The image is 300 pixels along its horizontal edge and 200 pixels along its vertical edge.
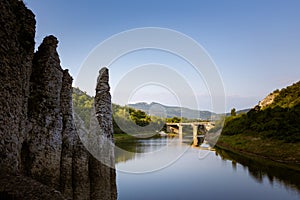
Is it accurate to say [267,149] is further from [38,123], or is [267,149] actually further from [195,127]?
[38,123]

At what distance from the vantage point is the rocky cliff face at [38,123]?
5707 mm

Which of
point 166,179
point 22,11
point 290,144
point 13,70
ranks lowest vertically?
point 166,179

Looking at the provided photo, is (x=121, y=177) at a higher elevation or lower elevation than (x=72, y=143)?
lower

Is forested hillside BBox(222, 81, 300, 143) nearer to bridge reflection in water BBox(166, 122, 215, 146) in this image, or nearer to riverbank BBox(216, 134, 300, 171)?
riverbank BBox(216, 134, 300, 171)

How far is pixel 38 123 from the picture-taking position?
722cm

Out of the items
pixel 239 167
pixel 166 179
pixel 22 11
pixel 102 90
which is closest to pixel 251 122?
pixel 239 167

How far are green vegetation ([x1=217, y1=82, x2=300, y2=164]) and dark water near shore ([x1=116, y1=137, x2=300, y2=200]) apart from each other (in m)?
5.60

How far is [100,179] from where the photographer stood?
923cm

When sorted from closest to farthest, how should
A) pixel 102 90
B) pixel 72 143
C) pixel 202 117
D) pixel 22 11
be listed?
1. pixel 22 11
2. pixel 72 143
3. pixel 102 90
4. pixel 202 117

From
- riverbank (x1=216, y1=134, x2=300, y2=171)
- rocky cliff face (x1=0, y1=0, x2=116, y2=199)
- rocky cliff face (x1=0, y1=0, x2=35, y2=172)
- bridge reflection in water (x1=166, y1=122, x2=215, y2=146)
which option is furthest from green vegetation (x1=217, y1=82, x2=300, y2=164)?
rocky cliff face (x1=0, y1=0, x2=35, y2=172)

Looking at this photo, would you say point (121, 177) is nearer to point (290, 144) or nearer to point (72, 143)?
point (72, 143)

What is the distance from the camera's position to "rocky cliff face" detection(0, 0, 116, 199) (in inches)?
225

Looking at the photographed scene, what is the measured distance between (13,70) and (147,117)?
9119cm

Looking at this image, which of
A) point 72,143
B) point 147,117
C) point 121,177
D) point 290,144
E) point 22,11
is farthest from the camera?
point 147,117
